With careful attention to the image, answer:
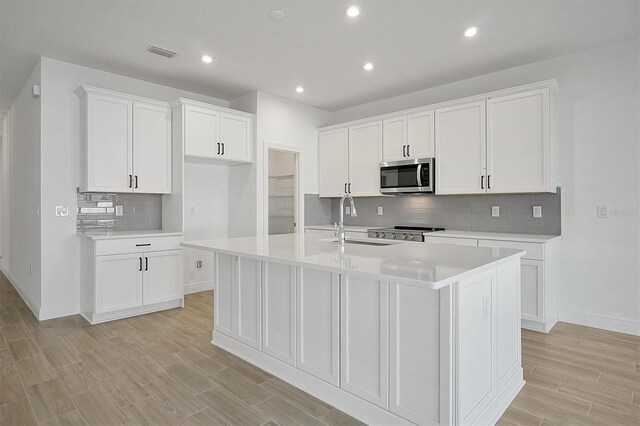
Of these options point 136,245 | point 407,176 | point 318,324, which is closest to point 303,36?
point 407,176

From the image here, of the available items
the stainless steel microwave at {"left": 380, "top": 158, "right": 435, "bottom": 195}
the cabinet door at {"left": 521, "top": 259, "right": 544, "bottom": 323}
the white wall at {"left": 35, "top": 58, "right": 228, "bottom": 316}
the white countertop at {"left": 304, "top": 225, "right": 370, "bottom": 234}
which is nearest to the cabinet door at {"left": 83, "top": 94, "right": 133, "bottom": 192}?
the white wall at {"left": 35, "top": 58, "right": 228, "bottom": 316}

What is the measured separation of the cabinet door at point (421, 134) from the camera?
14.9 feet

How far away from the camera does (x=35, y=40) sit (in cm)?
347

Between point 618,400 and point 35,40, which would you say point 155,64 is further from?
point 618,400

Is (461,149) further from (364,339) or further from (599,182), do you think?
(364,339)

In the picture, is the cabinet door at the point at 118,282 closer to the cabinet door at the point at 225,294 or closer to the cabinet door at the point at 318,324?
the cabinet door at the point at 225,294

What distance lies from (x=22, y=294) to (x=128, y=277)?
6.71 ft

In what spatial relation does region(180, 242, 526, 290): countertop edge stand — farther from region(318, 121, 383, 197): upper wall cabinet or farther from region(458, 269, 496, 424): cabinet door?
region(318, 121, 383, 197): upper wall cabinet

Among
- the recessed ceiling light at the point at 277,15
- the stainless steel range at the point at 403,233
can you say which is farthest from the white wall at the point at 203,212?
the recessed ceiling light at the point at 277,15

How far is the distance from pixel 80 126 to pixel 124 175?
0.70 metres

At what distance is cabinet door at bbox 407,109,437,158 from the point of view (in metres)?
4.55

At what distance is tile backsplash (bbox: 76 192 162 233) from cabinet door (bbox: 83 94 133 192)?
0.36m

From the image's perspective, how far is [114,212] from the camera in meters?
4.41

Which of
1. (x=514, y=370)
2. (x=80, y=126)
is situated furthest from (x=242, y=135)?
(x=514, y=370)
